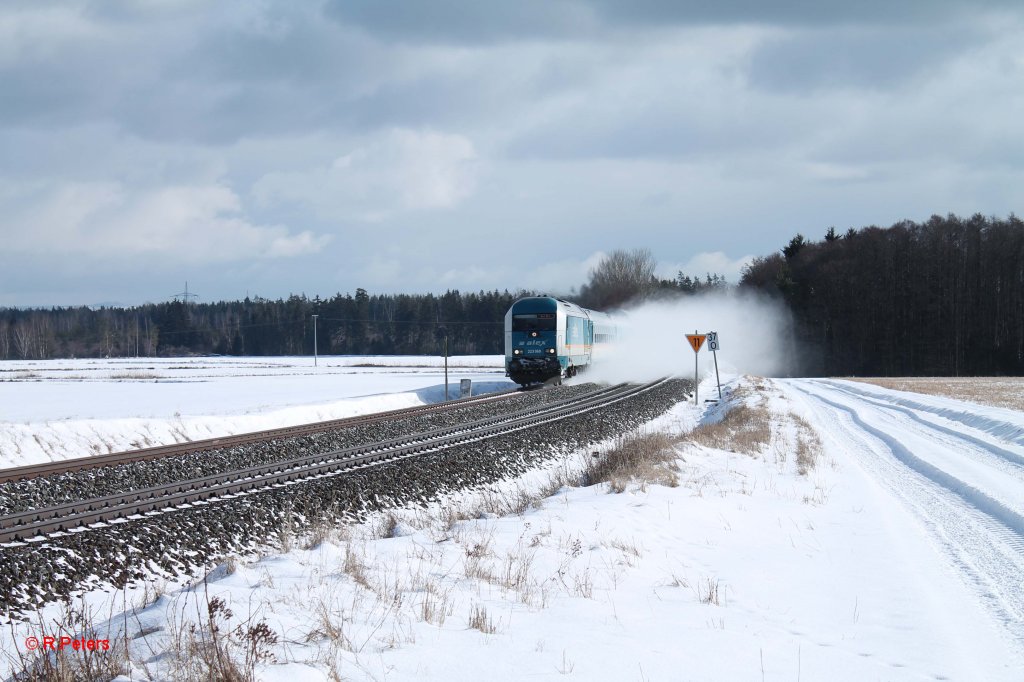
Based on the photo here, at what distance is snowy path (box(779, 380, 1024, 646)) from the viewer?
26.3ft

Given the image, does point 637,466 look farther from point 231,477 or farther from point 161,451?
point 161,451

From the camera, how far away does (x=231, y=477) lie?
13.6m

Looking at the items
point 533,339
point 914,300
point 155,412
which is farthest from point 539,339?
point 914,300

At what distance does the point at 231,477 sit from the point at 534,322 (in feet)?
78.8

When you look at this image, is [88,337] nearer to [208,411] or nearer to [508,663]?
[208,411]

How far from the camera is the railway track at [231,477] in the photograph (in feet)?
34.1

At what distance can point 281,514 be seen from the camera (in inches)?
448

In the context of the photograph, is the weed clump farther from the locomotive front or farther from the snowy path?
the locomotive front

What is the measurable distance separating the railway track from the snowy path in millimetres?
9070

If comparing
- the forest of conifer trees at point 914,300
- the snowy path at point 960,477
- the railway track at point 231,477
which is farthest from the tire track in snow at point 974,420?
the forest of conifer trees at point 914,300

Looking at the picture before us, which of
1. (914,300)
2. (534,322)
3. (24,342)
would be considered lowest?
(24,342)

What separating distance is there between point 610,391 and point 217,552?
92.7ft

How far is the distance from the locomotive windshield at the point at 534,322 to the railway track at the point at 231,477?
11867 millimetres

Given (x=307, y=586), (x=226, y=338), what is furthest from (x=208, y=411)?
(x=226, y=338)
